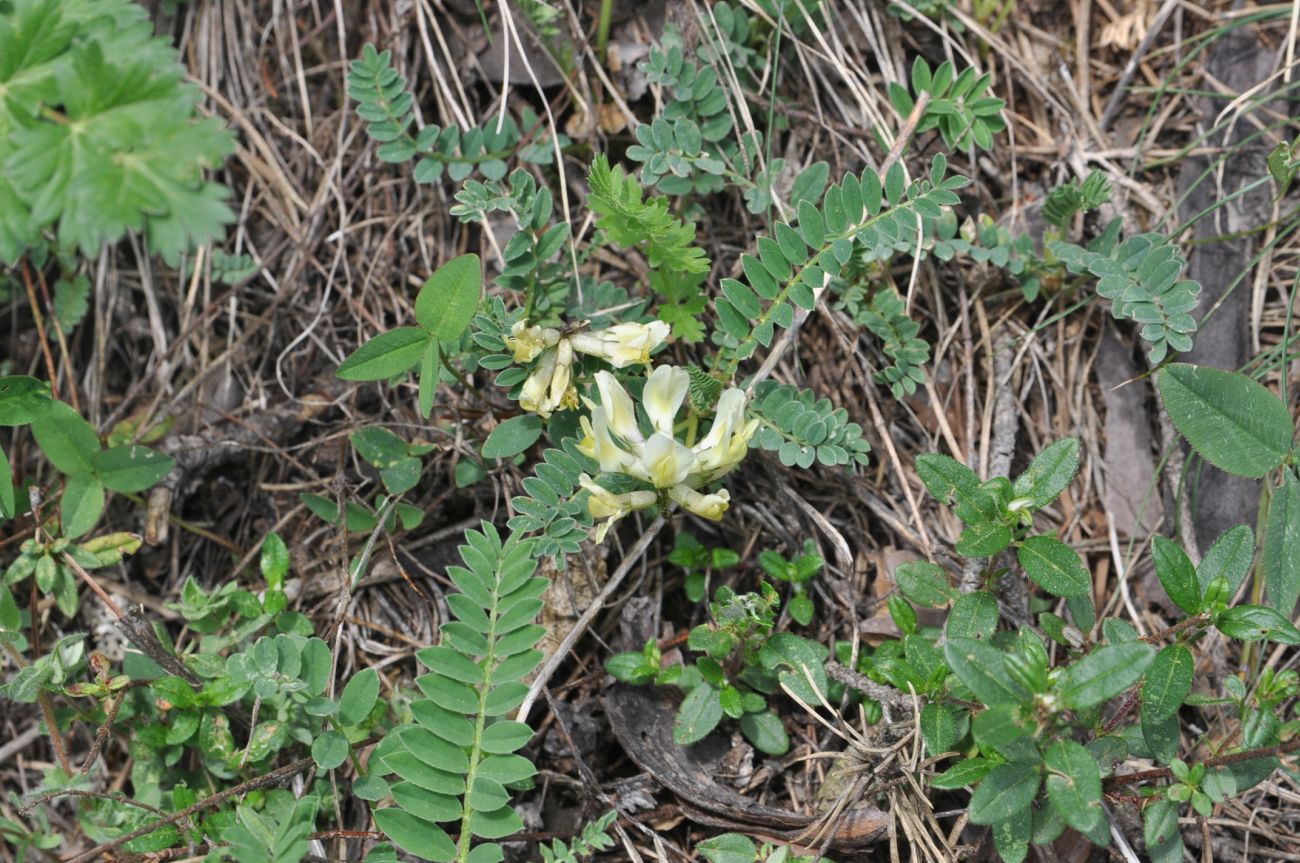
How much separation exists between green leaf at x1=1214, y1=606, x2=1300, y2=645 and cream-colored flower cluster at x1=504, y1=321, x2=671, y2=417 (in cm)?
138

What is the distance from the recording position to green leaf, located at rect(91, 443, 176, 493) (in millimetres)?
2807

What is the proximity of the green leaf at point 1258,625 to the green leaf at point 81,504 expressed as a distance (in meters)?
2.82

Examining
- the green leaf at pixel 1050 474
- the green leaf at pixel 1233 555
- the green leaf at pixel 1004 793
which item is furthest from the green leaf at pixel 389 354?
the green leaf at pixel 1233 555

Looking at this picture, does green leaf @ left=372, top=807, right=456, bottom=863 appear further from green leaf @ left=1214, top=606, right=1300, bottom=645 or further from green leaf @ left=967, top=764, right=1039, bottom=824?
green leaf @ left=1214, top=606, right=1300, bottom=645

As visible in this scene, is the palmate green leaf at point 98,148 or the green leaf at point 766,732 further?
the green leaf at point 766,732

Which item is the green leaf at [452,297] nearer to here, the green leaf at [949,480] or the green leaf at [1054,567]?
the green leaf at [949,480]

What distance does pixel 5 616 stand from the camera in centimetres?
255

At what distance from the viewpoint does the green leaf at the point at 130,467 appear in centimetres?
281

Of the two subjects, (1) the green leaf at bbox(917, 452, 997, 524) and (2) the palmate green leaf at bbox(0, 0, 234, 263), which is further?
(1) the green leaf at bbox(917, 452, 997, 524)

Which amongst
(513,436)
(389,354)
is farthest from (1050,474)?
(389,354)

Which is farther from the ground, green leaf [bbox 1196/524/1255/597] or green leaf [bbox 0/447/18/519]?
green leaf [bbox 0/447/18/519]

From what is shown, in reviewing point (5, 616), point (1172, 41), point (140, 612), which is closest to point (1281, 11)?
point (1172, 41)

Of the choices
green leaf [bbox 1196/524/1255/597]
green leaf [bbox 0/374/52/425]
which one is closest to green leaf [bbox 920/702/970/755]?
green leaf [bbox 1196/524/1255/597]

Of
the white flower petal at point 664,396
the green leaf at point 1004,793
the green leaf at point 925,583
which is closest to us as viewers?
the green leaf at point 1004,793
